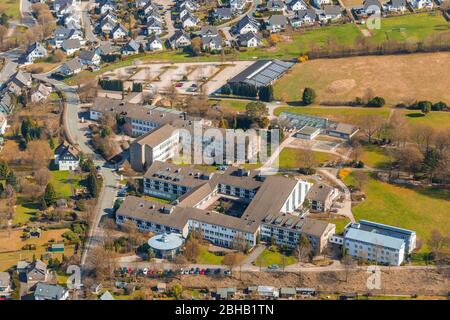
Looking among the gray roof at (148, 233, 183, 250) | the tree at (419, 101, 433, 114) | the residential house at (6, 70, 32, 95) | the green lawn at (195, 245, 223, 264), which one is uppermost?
the residential house at (6, 70, 32, 95)

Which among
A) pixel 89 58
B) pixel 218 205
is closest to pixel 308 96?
pixel 218 205

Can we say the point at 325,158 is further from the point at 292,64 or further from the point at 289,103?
the point at 292,64

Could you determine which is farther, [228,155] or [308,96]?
[308,96]

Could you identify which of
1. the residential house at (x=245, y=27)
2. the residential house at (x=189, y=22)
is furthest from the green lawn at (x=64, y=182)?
the residential house at (x=189, y=22)

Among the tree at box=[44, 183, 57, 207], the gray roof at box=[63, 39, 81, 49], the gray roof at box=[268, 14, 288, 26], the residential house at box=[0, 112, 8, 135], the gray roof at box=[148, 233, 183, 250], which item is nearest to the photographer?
the gray roof at box=[148, 233, 183, 250]

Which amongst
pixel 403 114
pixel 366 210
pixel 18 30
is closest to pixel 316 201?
pixel 366 210

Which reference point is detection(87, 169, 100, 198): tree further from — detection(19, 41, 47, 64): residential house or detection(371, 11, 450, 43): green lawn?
detection(371, 11, 450, 43): green lawn

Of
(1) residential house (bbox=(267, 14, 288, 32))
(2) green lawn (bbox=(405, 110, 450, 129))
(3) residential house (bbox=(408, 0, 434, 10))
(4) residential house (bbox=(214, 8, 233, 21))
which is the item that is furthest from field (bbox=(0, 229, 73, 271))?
(3) residential house (bbox=(408, 0, 434, 10))

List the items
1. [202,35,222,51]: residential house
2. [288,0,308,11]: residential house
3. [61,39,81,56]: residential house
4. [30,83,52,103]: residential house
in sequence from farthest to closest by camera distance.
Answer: [288,0,308,11]: residential house → [61,39,81,56]: residential house → [202,35,222,51]: residential house → [30,83,52,103]: residential house

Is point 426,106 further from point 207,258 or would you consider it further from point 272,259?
point 207,258
